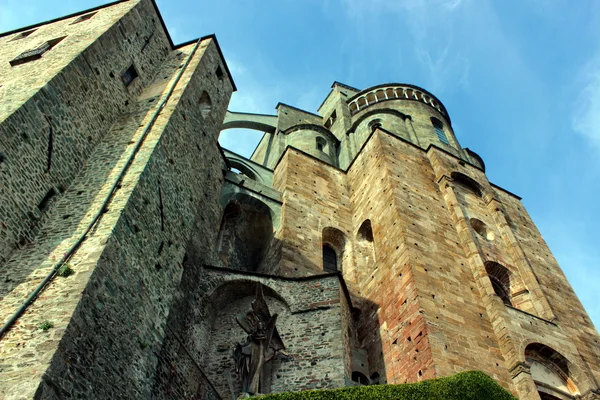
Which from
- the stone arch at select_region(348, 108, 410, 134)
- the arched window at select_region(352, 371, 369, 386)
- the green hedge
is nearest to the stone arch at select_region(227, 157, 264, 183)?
the stone arch at select_region(348, 108, 410, 134)

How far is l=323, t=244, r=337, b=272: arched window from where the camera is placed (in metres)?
18.0

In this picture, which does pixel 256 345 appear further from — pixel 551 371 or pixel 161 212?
pixel 551 371

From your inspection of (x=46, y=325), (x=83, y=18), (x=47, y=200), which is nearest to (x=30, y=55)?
(x=83, y=18)

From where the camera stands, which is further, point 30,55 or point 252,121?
point 252,121

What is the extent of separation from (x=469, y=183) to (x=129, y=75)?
12.4 meters

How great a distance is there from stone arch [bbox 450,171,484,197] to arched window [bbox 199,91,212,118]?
9134 mm

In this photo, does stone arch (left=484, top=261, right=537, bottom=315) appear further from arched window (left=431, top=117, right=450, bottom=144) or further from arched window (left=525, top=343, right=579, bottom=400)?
arched window (left=431, top=117, right=450, bottom=144)

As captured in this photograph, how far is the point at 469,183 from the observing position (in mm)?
20359

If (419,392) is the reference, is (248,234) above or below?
above

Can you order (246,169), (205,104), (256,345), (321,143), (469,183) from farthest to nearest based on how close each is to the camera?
(321,143), (246,169), (469,183), (205,104), (256,345)

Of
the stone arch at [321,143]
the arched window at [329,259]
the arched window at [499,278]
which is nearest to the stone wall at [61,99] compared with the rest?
the arched window at [329,259]

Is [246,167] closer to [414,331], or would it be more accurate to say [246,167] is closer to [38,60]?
[38,60]

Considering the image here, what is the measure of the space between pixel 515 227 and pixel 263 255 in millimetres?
9299

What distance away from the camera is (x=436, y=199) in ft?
59.6
